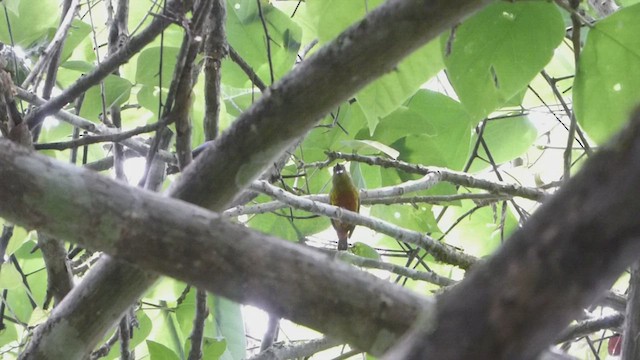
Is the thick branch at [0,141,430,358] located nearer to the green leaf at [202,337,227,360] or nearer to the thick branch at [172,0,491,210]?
the thick branch at [172,0,491,210]

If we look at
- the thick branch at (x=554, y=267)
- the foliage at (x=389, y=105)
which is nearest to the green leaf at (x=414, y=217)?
the foliage at (x=389, y=105)

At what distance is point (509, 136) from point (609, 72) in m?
0.91

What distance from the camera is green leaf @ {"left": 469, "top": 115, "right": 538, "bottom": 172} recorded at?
1903mm

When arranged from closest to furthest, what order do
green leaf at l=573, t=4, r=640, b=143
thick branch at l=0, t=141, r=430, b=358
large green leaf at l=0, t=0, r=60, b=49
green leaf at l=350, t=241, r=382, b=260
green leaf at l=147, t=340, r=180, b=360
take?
thick branch at l=0, t=141, r=430, b=358 < green leaf at l=573, t=4, r=640, b=143 < green leaf at l=147, t=340, r=180, b=360 < large green leaf at l=0, t=0, r=60, b=49 < green leaf at l=350, t=241, r=382, b=260

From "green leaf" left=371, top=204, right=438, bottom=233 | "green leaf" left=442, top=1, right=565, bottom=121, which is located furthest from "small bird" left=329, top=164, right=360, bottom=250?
"green leaf" left=442, top=1, right=565, bottom=121

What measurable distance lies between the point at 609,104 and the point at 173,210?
601 mm

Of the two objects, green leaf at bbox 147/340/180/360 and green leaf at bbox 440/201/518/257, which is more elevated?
green leaf at bbox 440/201/518/257

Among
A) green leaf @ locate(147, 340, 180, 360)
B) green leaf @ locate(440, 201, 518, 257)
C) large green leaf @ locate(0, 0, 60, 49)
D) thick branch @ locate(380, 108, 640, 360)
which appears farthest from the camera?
green leaf @ locate(440, 201, 518, 257)

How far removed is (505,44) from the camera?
3.49 feet

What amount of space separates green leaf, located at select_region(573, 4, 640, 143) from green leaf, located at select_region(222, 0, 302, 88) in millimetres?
670

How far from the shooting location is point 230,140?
2.94ft

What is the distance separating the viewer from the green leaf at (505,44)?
3.43 feet

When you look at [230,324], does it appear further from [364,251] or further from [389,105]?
[389,105]

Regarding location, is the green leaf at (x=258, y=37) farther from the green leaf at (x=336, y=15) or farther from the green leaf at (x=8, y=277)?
the green leaf at (x=8, y=277)
